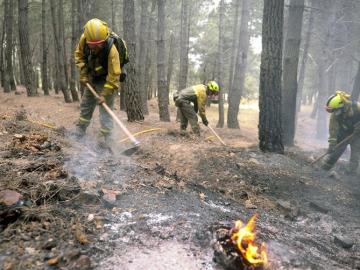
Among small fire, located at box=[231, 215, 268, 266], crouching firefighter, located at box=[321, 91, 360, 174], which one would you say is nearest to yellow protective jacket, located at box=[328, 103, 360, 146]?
crouching firefighter, located at box=[321, 91, 360, 174]

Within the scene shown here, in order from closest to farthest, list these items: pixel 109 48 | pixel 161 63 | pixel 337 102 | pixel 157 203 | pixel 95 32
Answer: pixel 157 203 < pixel 95 32 < pixel 109 48 < pixel 337 102 < pixel 161 63

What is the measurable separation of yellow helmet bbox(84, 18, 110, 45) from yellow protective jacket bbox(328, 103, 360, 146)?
18.3 feet

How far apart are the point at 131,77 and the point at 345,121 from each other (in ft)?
18.2

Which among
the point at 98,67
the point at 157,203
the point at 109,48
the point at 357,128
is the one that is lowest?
the point at 157,203

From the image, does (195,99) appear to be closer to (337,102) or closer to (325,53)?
(337,102)

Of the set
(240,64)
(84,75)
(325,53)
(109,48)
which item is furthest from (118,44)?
(325,53)

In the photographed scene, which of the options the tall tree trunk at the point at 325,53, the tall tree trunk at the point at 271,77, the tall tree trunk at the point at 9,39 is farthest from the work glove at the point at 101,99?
the tall tree trunk at the point at 325,53

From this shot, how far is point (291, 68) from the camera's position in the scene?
1087cm

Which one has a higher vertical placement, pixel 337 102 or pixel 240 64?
pixel 240 64

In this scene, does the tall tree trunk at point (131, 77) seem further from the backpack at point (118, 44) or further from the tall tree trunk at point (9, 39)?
the tall tree trunk at point (9, 39)

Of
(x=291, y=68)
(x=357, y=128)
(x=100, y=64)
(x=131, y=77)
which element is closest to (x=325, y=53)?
(x=291, y=68)

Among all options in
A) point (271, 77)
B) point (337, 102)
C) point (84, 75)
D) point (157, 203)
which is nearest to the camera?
point (157, 203)

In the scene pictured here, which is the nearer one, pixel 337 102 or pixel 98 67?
pixel 98 67

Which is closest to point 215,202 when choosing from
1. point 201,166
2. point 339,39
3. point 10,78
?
point 201,166
